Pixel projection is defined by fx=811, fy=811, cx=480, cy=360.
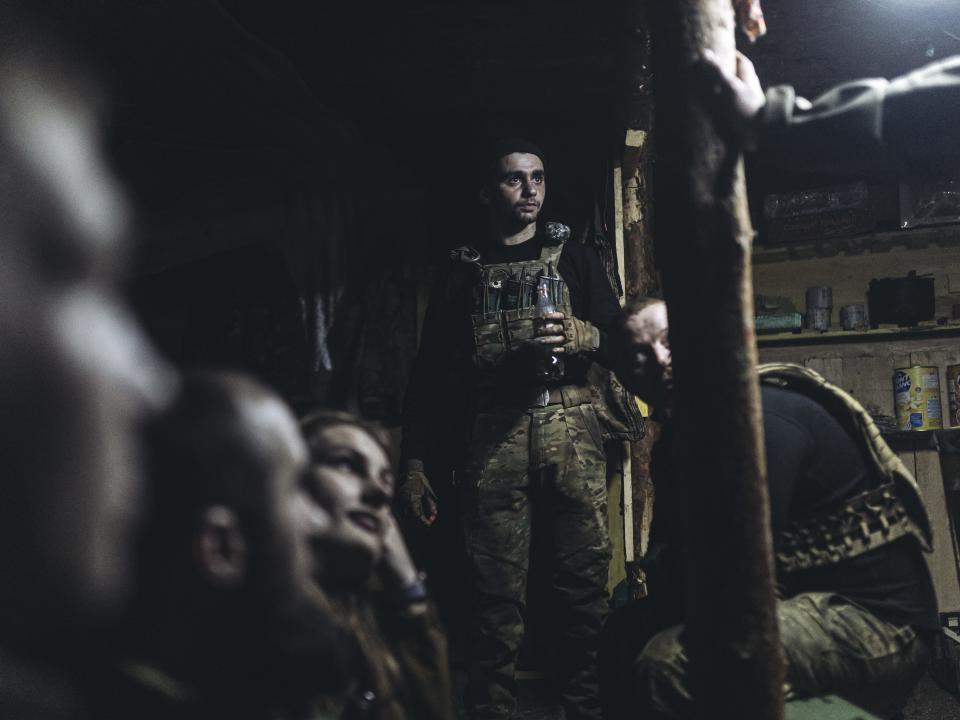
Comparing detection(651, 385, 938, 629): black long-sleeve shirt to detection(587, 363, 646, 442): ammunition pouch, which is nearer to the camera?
detection(651, 385, 938, 629): black long-sleeve shirt

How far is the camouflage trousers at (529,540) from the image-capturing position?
10.2 feet

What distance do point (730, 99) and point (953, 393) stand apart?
458cm

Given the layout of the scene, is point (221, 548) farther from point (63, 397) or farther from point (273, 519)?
point (63, 397)

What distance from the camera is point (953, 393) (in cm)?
549

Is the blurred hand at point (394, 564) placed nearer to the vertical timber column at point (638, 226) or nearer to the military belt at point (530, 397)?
the military belt at point (530, 397)

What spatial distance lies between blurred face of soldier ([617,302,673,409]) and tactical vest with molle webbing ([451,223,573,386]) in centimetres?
89

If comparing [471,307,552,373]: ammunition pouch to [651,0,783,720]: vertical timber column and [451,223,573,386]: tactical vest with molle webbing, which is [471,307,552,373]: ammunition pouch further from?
[651,0,783,720]: vertical timber column

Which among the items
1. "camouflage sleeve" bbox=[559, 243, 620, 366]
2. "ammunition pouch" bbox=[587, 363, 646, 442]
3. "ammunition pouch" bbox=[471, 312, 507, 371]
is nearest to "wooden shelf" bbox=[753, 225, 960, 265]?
"ammunition pouch" bbox=[587, 363, 646, 442]

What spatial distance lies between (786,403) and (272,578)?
5.04 ft

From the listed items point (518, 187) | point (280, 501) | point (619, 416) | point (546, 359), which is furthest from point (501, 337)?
point (280, 501)

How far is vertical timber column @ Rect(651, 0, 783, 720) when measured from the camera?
70.5 inches

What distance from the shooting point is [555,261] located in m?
3.49

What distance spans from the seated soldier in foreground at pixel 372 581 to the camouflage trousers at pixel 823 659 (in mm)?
740

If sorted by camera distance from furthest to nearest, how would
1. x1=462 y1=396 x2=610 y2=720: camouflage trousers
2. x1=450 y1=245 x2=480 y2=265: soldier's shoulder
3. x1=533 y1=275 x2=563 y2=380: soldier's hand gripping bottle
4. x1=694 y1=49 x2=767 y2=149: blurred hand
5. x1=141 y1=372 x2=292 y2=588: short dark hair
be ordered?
x1=450 y1=245 x2=480 y2=265: soldier's shoulder < x1=533 y1=275 x2=563 y2=380: soldier's hand gripping bottle < x1=462 y1=396 x2=610 y2=720: camouflage trousers < x1=694 y1=49 x2=767 y2=149: blurred hand < x1=141 y1=372 x2=292 y2=588: short dark hair
